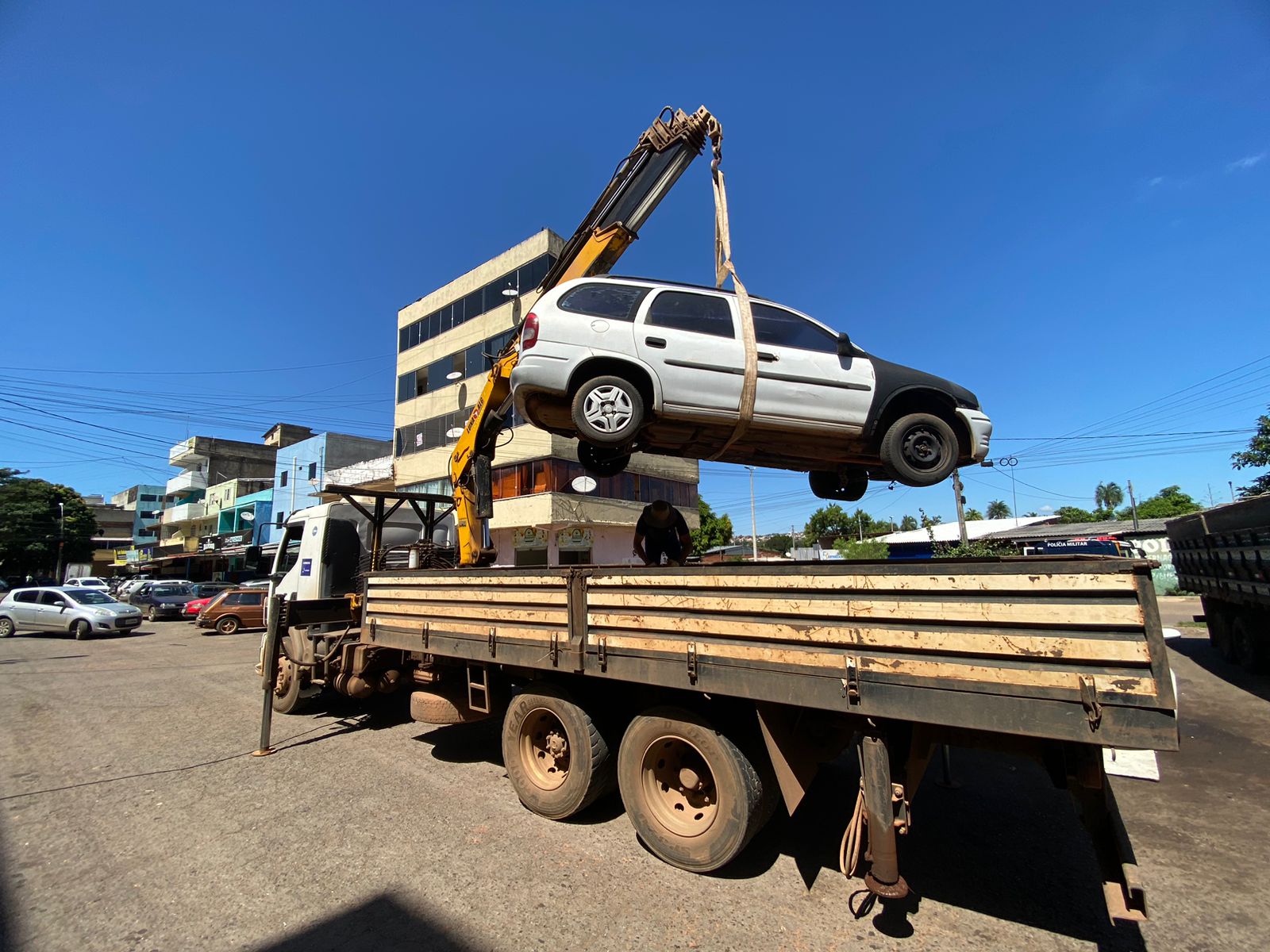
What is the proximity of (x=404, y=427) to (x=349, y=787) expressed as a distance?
2518 centimetres

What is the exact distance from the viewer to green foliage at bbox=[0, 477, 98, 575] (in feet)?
166

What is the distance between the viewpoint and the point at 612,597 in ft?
12.5

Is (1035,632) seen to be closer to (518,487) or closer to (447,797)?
(447,797)

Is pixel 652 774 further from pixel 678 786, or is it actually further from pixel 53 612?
pixel 53 612

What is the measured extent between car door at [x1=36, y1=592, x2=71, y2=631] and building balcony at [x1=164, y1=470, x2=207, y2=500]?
43.4 m

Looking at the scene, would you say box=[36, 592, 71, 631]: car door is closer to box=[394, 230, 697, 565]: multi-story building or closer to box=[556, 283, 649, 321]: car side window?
box=[394, 230, 697, 565]: multi-story building

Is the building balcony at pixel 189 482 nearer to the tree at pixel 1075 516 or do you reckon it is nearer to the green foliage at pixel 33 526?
the green foliage at pixel 33 526

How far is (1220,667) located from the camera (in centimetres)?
995

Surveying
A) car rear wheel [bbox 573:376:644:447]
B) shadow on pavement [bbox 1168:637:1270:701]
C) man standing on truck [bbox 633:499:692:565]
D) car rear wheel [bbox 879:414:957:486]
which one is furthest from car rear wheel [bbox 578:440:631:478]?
shadow on pavement [bbox 1168:637:1270:701]

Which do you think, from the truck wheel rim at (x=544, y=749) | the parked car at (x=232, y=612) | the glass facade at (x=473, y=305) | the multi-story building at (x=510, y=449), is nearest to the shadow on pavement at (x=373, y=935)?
the truck wheel rim at (x=544, y=749)

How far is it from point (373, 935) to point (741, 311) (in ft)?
15.5

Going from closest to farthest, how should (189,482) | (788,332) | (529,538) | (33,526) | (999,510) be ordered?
(788,332)
(529,538)
(33,526)
(189,482)
(999,510)

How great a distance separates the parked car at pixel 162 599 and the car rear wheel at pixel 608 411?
26.9 meters

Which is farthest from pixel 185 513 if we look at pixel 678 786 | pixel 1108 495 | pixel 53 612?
pixel 1108 495
